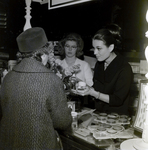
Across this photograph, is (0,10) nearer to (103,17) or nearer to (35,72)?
(103,17)

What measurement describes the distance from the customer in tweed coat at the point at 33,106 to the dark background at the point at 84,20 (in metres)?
2.18

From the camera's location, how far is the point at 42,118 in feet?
4.42

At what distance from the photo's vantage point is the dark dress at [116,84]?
215cm

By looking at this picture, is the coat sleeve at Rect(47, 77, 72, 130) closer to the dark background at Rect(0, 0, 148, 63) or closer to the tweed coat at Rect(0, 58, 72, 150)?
the tweed coat at Rect(0, 58, 72, 150)

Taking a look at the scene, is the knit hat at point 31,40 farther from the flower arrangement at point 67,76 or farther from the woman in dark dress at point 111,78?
the woman in dark dress at point 111,78

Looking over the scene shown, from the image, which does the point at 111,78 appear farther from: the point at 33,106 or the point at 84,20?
the point at 84,20

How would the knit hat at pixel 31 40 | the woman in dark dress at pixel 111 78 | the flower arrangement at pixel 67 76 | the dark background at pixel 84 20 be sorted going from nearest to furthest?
the knit hat at pixel 31 40, the flower arrangement at pixel 67 76, the woman in dark dress at pixel 111 78, the dark background at pixel 84 20

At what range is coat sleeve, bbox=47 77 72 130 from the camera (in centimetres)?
135

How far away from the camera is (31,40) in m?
1.52

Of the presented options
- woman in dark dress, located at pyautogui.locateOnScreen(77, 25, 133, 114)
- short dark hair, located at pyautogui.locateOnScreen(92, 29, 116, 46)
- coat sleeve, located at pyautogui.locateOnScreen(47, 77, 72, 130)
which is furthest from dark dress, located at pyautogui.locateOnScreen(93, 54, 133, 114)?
coat sleeve, located at pyautogui.locateOnScreen(47, 77, 72, 130)

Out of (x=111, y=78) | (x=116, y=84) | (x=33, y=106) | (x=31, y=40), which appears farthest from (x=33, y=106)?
(x=111, y=78)

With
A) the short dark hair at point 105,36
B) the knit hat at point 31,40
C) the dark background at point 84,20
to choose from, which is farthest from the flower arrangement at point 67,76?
the dark background at point 84,20

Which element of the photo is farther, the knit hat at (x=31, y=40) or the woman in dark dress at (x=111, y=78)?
the woman in dark dress at (x=111, y=78)

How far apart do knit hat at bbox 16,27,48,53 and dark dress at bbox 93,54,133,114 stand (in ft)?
3.40
